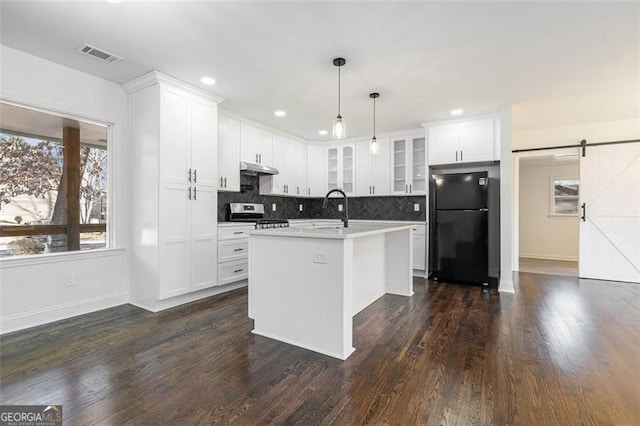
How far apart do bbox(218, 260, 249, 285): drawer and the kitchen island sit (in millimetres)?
1399

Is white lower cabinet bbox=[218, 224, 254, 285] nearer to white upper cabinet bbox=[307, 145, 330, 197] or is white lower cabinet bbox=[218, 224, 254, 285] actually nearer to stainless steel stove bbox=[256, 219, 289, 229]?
stainless steel stove bbox=[256, 219, 289, 229]

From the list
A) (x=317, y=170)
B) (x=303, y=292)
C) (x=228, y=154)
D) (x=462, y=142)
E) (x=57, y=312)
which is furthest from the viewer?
(x=317, y=170)

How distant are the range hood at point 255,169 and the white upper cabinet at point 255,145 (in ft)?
0.37

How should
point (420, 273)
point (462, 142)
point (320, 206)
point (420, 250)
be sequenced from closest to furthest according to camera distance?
point (462, 142) → point (420, 250) → point (420, 273) → point (320, 206)

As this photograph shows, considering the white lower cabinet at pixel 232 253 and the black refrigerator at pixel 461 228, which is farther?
the black refrigerator at pixel 461 228

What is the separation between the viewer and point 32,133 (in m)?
2.99

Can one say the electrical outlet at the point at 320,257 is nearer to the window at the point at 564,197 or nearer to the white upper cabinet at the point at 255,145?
the white upper cabinet at the point at 255,145

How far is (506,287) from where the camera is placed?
4.15 m

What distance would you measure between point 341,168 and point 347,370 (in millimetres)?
4493

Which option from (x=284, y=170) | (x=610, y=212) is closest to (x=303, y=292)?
(x=284, y=170)

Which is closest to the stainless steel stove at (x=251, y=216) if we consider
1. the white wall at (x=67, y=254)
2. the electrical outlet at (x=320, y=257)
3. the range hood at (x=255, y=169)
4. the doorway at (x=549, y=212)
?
the range hood at (x=255, y=169)

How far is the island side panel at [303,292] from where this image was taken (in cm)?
224

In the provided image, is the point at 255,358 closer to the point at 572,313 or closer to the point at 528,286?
the point at 572,313

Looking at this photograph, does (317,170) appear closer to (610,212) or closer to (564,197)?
(610,212)
